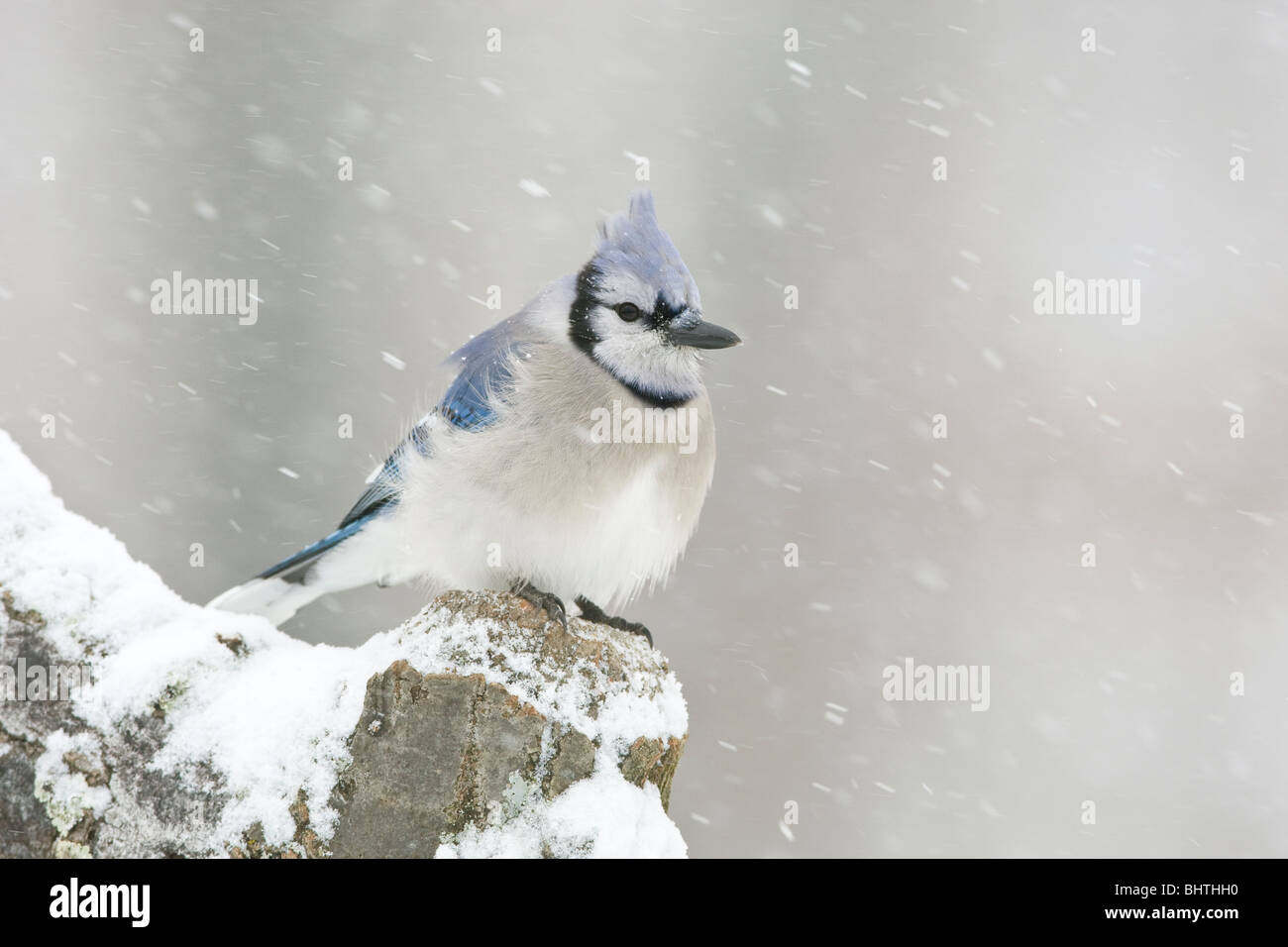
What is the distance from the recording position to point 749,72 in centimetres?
607

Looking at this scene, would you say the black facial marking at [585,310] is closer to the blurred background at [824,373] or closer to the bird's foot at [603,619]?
the bird's foot at [603,619]

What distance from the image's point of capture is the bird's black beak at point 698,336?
2691 mm

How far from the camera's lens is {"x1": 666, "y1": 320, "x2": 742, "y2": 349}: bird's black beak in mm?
2691

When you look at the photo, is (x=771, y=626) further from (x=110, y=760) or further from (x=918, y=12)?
(x=110, y=760)

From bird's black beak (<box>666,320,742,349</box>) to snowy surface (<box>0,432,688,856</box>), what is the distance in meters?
1.08

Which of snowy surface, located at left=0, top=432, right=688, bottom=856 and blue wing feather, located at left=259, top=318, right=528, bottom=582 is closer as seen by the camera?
snowy surface, located at left=0, top=432, right=688, bottom=856

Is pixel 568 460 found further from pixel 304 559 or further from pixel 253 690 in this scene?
pixel 253 690

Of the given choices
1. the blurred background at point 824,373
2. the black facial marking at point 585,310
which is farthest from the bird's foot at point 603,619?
the blurred background at point 824,373

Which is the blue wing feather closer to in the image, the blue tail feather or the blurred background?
the blue tail feather

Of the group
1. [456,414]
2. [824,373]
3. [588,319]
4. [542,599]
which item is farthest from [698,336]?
[824,373]

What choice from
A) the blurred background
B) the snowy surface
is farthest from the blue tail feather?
the blurred background

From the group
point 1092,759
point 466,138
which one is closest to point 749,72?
point 466,138

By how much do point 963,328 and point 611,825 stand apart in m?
4.50
